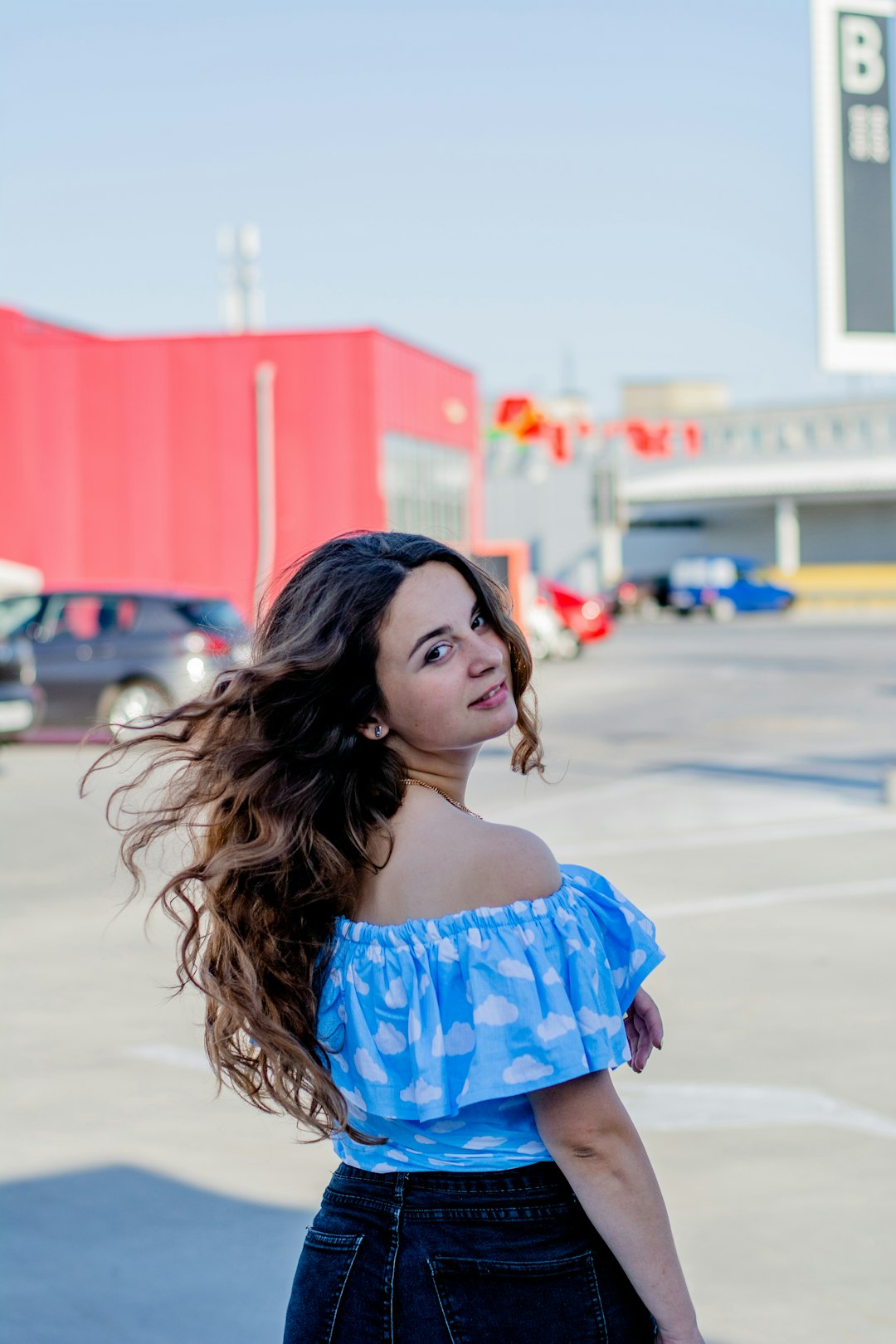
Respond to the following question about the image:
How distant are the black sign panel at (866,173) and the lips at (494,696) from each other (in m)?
10.2

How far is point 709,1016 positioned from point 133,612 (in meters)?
11.6

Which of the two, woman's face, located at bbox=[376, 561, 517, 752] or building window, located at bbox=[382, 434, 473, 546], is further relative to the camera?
building window, located at bbox=[382, 434, 473, 546]

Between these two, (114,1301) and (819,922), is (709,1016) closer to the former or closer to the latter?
(819,922)

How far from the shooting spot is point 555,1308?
164 centimetres

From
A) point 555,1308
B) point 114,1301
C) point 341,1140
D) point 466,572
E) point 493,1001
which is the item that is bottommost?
point 114,1301

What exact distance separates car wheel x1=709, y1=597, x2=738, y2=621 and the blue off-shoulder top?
45.7 meters

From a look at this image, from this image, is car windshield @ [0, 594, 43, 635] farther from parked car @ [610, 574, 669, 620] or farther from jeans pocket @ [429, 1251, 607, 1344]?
parked car @ [610, 574, 669, 620]

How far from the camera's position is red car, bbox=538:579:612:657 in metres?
29.1

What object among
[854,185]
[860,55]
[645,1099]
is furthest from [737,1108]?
[860,55]

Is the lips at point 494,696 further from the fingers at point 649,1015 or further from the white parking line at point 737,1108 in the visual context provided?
the white parking line at point 737,1108

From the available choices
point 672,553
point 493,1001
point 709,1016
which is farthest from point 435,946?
point 672,553

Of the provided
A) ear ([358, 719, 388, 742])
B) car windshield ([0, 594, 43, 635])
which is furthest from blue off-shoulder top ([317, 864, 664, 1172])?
car windshield ([0, 594, 43, 635])

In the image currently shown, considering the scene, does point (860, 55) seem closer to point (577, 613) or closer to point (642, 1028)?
point (642, 1028)

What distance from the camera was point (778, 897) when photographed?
304 inches
